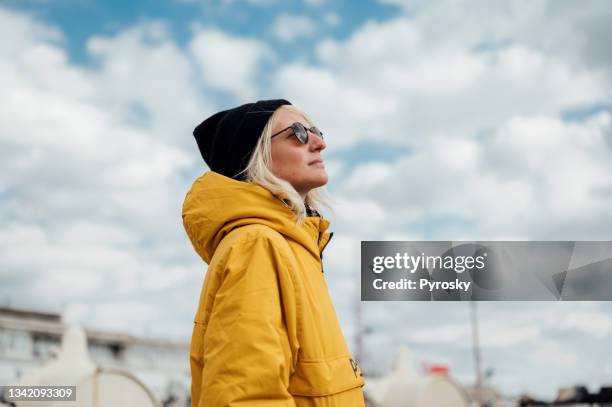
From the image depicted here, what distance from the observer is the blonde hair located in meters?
2.68

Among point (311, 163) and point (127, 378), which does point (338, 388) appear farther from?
point (127, 378)

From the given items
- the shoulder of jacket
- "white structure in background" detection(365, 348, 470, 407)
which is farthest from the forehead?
"white structure in background" detection(365, 348, 470, 407)

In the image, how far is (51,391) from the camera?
11.2 metres

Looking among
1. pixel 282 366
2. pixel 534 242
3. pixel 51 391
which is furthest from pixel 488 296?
pixel 51 391

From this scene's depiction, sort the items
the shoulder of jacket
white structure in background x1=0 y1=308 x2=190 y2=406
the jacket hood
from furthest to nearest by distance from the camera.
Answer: white structure in background x1=0 y1=308 x2=190 y2=406 < the jacket hood < the shoulder of jacket

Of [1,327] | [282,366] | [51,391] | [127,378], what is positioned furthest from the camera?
[1,327]

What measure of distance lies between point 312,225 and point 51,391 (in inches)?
388

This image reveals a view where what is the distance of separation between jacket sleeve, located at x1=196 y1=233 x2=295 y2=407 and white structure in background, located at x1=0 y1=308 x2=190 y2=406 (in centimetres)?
724

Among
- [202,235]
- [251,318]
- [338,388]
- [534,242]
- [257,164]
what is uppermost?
[534,242]

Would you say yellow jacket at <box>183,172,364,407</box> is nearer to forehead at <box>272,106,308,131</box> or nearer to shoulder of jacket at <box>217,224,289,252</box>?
shoulder of jacket at <box>217,224,289,252</box>

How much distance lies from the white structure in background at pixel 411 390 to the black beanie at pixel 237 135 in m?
17.5

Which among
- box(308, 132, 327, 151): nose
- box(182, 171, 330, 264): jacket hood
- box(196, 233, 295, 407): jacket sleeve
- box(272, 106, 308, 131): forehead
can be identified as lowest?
box(196, 233, 295, 407): jacket sleeve

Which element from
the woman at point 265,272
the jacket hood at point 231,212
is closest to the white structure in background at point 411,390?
the woman at point 265,272

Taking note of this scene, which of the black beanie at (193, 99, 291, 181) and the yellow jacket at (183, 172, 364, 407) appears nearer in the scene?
the yellow jacket at (183, 172, 364, 407)
